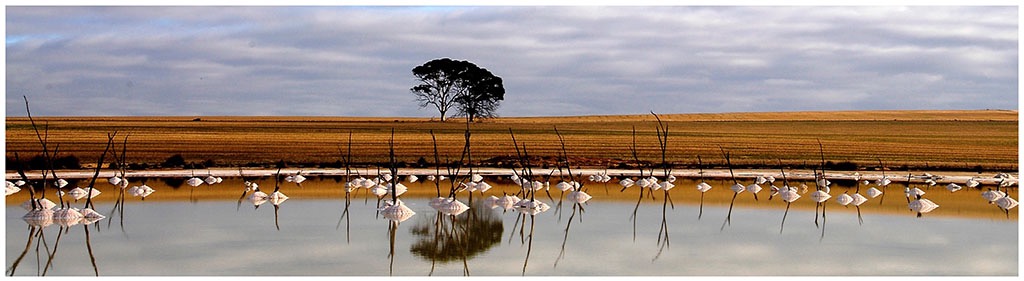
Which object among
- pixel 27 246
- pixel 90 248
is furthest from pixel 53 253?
pixel 27 246

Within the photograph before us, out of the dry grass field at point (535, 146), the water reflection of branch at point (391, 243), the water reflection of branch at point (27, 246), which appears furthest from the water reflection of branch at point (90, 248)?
the dry grass field at point (535, 146)

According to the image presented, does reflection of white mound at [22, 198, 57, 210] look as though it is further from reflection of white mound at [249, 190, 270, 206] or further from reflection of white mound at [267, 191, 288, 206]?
reflection of white mound at [267, 191, 288, 206]

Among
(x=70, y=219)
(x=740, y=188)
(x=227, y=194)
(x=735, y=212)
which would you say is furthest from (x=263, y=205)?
(x=740, y=188)

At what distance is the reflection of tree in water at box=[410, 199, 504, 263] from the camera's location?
21062 millimetres

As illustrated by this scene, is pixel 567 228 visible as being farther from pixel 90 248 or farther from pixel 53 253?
pixel 53 253

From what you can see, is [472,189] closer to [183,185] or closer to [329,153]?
[183,185]

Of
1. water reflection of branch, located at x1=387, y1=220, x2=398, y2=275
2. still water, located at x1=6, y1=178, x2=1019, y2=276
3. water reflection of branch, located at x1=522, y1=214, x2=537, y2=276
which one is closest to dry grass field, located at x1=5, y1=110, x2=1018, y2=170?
still water, located at x1=6, y1=178, x2=1019, y2=276

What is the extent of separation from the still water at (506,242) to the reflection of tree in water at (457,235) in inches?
1.7

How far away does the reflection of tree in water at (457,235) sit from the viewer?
2106 cm

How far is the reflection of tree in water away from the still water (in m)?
0.04

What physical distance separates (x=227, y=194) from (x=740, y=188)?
14.8 meters

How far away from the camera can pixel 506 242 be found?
22703 millimetres

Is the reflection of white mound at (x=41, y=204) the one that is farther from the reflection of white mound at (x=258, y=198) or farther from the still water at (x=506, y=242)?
the reflection of white mound at (x=258, y=198)

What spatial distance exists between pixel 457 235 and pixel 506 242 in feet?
4.62
